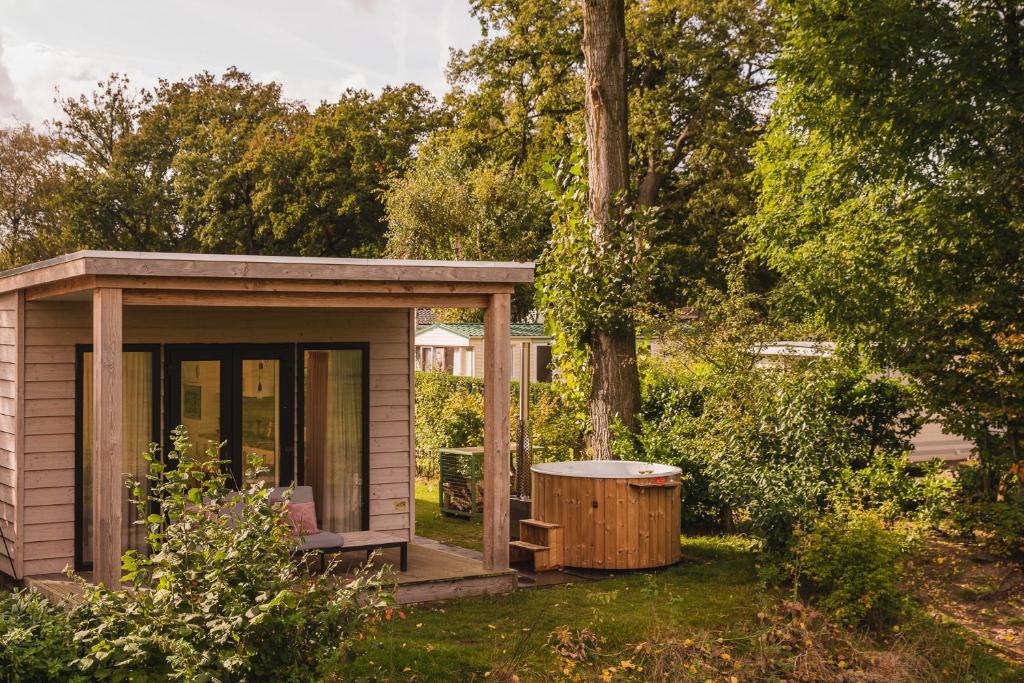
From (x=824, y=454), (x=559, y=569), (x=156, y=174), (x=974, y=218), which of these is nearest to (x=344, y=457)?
(x=559, y=569)

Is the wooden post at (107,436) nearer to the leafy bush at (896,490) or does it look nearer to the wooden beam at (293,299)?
the wooden beam at (293,299)

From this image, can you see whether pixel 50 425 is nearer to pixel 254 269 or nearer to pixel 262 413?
pixel 262 413

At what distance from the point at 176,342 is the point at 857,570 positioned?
6.27m

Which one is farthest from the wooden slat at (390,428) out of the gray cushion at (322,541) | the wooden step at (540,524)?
the gray cushion at (322,541)

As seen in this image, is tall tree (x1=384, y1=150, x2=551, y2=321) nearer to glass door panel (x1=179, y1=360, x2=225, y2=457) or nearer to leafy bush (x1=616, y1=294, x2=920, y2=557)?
leafy bush (x1=616, y1=294, x2=920, y2=557)

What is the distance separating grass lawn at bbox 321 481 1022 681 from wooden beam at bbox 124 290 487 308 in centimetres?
254

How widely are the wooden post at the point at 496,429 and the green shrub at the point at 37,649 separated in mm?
4127

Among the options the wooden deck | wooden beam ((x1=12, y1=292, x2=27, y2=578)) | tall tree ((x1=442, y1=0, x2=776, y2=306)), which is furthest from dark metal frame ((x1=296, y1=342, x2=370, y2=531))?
tall tree ((x1=442, y1=0, x2=776, y2=306))

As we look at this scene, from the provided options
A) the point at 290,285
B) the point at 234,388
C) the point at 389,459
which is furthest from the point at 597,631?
the point at 234,388

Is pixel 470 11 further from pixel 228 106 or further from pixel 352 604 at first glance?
pixel 352 604

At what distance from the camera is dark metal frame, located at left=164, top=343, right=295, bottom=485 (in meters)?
9.80

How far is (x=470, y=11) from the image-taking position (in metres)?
28.9

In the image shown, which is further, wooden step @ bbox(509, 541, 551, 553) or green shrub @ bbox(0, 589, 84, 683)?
wooden step @ bbox(509, 541, 551, 553)

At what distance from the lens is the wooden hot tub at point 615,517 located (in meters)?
10.1
